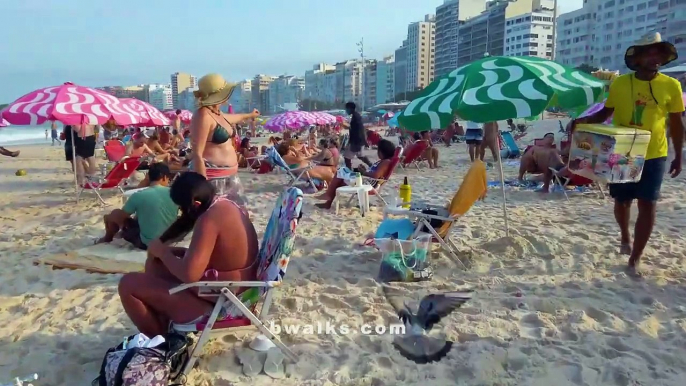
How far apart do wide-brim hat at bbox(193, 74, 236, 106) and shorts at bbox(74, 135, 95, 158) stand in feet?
16.1

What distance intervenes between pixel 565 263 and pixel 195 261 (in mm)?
2905

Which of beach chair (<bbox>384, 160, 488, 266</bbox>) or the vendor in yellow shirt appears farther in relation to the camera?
beach chair (<bbox>384, 160, 488, 266</bbox>)

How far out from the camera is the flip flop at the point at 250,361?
2.48 m

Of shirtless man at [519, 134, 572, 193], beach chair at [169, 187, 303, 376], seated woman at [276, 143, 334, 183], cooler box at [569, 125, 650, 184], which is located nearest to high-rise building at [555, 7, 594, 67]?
shirtless man at [519, 134, 572, 193]

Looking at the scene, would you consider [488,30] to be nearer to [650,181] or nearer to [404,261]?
[650,181]

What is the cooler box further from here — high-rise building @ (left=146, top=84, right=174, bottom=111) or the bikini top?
high-rise building @ (left=146, top=84, right=174, bottom=111)

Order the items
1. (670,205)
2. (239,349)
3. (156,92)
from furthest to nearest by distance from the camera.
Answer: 1. (156,92)
2. (670,205)
3. (239,349)

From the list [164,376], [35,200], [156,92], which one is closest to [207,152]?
[164,376]

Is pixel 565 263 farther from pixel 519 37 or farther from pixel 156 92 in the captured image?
pixel 156 92

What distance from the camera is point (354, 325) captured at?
9.72 ft

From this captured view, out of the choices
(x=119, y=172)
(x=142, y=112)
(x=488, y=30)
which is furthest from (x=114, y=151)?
(x=488, y=30)

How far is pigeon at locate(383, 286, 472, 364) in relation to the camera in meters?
2.63

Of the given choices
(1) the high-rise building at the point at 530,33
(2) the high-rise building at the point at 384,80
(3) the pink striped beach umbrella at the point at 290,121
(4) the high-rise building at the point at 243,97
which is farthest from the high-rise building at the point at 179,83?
(3) the pink striped beach umbrella at the point at 290,121

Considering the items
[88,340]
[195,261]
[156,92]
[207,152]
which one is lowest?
[88,340]
